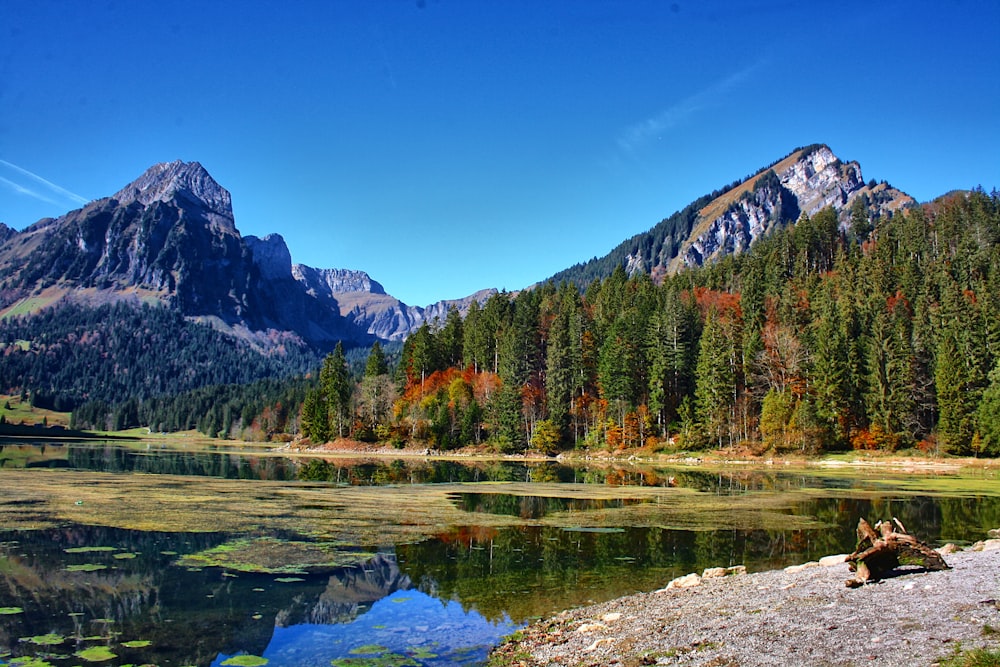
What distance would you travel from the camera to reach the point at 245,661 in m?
12.5

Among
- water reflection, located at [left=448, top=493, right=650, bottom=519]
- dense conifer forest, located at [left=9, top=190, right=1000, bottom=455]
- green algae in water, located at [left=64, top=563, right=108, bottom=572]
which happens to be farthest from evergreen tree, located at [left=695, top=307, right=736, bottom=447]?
green algae in water, located at [left=64, top=563, right=108, bottom=572]

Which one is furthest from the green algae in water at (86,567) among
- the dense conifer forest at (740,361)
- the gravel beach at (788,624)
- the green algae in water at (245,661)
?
the dense conifer forest at (740,361)

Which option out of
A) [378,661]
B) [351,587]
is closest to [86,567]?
[351,587]

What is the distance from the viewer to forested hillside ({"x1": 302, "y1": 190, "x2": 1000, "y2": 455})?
8088 centimetres

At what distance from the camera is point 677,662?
10.8 m

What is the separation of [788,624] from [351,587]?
11.9 metres

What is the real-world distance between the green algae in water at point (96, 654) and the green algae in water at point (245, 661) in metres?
2.14

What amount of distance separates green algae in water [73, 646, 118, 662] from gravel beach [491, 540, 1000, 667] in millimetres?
7507

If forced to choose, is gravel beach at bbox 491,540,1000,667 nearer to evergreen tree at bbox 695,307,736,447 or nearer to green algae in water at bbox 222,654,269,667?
green algae in water at bbox 222,654,269,667

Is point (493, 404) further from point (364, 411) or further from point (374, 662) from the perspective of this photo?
point (374, 662)

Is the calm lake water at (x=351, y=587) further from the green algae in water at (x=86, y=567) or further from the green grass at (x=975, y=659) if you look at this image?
the green grass at (x=975, y=659)

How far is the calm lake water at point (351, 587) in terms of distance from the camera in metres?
13.2

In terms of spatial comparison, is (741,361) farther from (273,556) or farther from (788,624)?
(788,624)

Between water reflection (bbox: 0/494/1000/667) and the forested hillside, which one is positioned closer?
water reflection (bbox: 0/494/1000/667)
